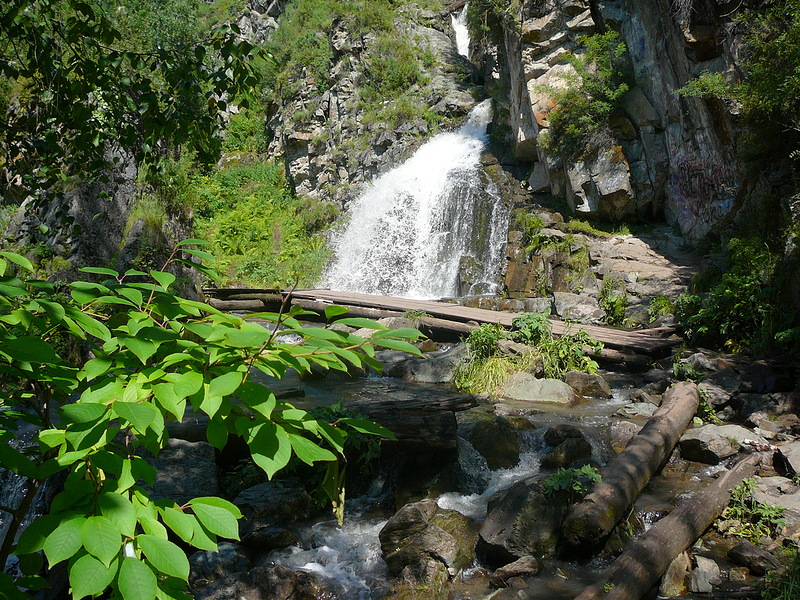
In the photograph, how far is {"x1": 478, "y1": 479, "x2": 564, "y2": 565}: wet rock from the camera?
139 inches

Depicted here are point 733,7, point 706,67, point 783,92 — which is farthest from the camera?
point 706,67

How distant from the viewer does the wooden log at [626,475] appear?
346 centimetres

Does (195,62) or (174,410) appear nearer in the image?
(174,410)

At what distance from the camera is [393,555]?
361 cm

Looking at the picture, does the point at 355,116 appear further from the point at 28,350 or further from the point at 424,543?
the point at 28,350

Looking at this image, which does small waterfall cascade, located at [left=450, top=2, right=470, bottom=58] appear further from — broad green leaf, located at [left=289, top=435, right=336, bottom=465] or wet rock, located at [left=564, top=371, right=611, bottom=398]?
broad green leaf, located at [left=289, top=435, right=336, bottom=465]

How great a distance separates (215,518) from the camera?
3.29ft

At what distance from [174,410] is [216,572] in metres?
3.01

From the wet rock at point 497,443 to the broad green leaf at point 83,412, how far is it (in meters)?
4.33

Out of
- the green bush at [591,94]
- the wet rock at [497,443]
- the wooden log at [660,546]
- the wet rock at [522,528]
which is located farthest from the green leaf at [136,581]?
the green bush at [591,94]

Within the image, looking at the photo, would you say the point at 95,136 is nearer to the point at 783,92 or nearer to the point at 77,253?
the point at 77,253

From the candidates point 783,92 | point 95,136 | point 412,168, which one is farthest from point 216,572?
point 412,168

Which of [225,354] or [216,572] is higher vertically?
[225,354]

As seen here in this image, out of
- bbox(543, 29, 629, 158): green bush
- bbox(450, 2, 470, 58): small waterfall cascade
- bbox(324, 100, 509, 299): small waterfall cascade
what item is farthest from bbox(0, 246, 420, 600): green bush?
bbox(450, 2, 470, 58): small waterfall cascade
